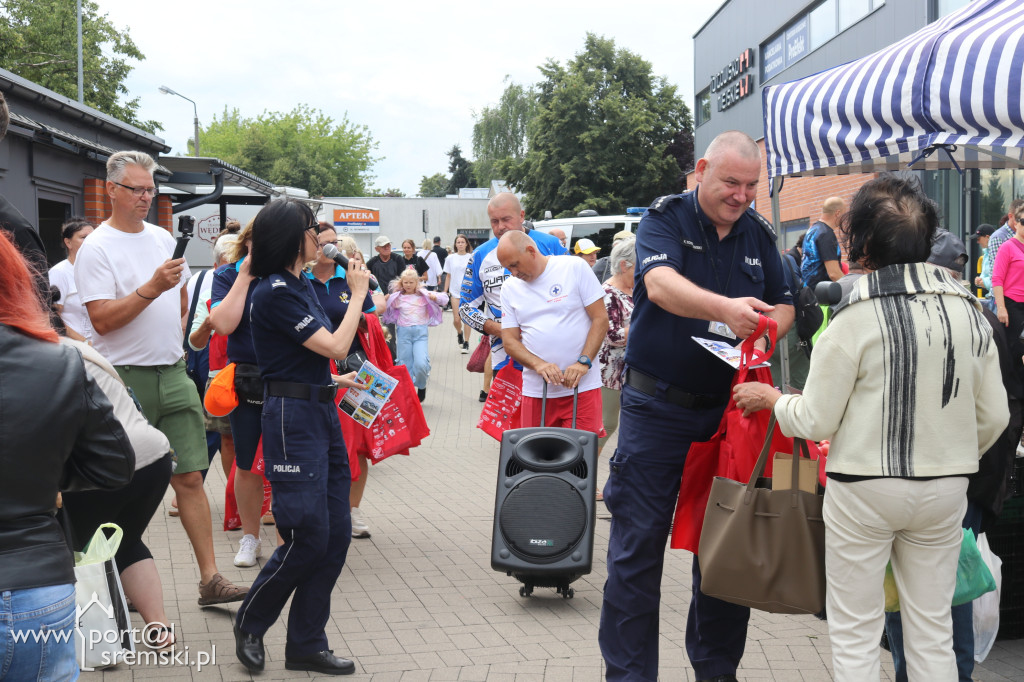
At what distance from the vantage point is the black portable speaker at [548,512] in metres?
4.90

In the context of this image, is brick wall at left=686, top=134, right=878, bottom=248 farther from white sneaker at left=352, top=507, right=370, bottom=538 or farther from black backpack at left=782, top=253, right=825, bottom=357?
white sneaker at left=352, top=507, right=370, bottom=538

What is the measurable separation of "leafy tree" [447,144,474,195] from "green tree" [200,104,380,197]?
30.1 m

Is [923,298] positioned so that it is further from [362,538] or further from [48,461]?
[362,538]

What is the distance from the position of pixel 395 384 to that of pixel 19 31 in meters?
40.0

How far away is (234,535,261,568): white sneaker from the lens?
19.4 feet

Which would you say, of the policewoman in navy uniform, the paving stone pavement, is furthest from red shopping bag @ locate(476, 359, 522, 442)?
the policewoman in navy uniform

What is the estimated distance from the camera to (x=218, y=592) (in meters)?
5.05

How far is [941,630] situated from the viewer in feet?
10.4

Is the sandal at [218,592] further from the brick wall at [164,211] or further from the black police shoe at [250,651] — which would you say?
the brick wall at [164,211]

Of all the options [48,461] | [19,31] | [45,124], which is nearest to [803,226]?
[45,124]

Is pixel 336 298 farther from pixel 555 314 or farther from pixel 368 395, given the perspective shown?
pixel 555 314

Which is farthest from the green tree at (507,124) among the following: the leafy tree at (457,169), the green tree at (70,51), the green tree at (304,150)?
Result: the leafy tree at (457,169)

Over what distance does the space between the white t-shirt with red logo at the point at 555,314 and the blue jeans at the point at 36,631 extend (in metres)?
3.75

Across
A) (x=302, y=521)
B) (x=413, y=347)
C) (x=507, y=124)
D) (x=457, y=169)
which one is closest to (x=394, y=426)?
(x=302, y=521)
